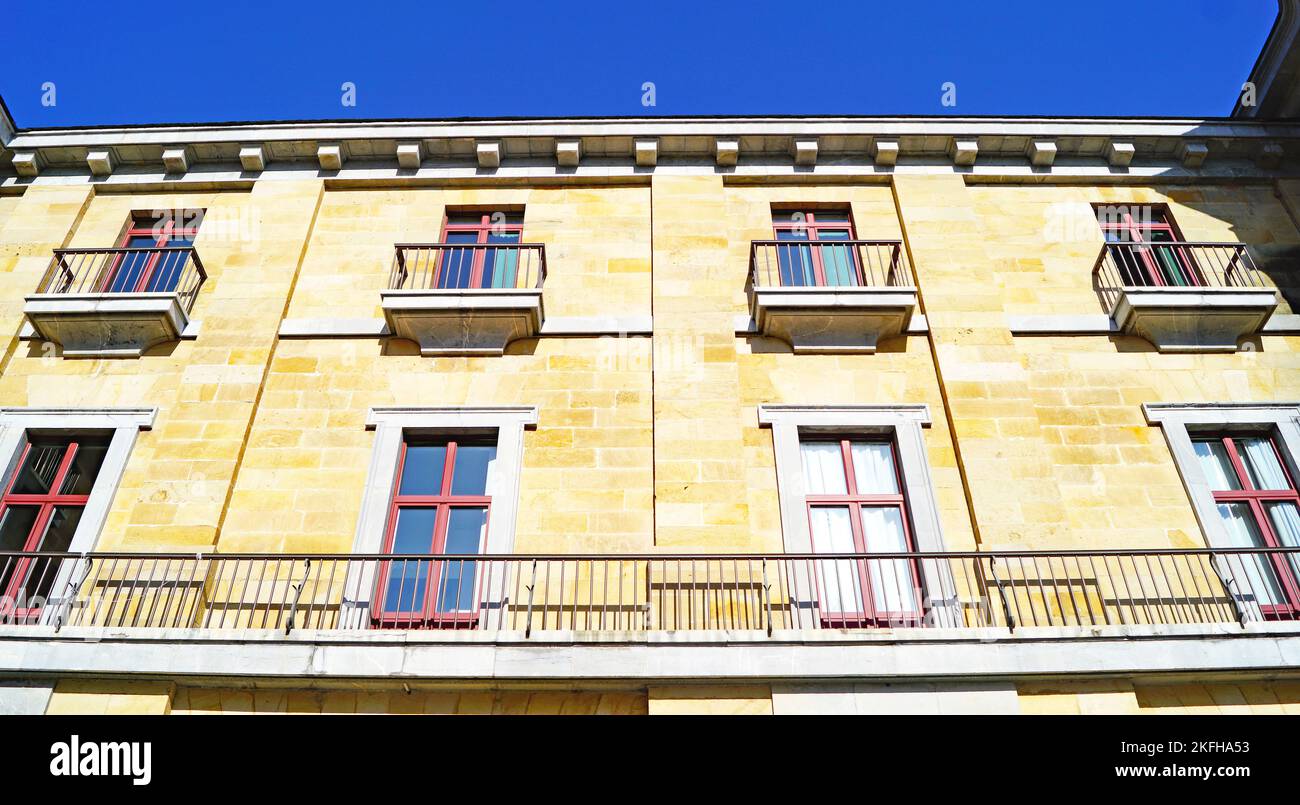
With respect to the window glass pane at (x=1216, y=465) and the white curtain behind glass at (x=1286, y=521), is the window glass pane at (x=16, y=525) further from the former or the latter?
the white curtain behind glass at (x=1286, y=521)

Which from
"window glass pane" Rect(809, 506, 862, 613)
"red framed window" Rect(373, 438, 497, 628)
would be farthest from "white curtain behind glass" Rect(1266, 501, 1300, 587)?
"red framed window" Rect(373, 438, 497, 628)

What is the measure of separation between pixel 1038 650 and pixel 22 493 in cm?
1105

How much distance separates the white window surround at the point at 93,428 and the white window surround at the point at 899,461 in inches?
292

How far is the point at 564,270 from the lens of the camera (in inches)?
494

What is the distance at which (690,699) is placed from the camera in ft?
26.7

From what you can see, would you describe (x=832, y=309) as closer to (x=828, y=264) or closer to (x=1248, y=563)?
(x=828, y=264)

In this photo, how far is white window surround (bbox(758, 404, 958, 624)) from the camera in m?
9.46

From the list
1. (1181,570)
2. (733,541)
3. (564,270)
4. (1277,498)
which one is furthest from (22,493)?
(1277,498)

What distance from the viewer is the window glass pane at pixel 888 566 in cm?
938

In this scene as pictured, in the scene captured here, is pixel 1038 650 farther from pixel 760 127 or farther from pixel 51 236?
pixel 51 236

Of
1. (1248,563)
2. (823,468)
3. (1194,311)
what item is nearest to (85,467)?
(823,468)

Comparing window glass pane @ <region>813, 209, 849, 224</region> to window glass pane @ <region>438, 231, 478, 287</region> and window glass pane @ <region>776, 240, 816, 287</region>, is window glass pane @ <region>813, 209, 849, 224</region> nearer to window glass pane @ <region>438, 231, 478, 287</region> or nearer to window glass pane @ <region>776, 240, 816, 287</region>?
window glass pane @ <region>776, 240, 816, 287</region>
